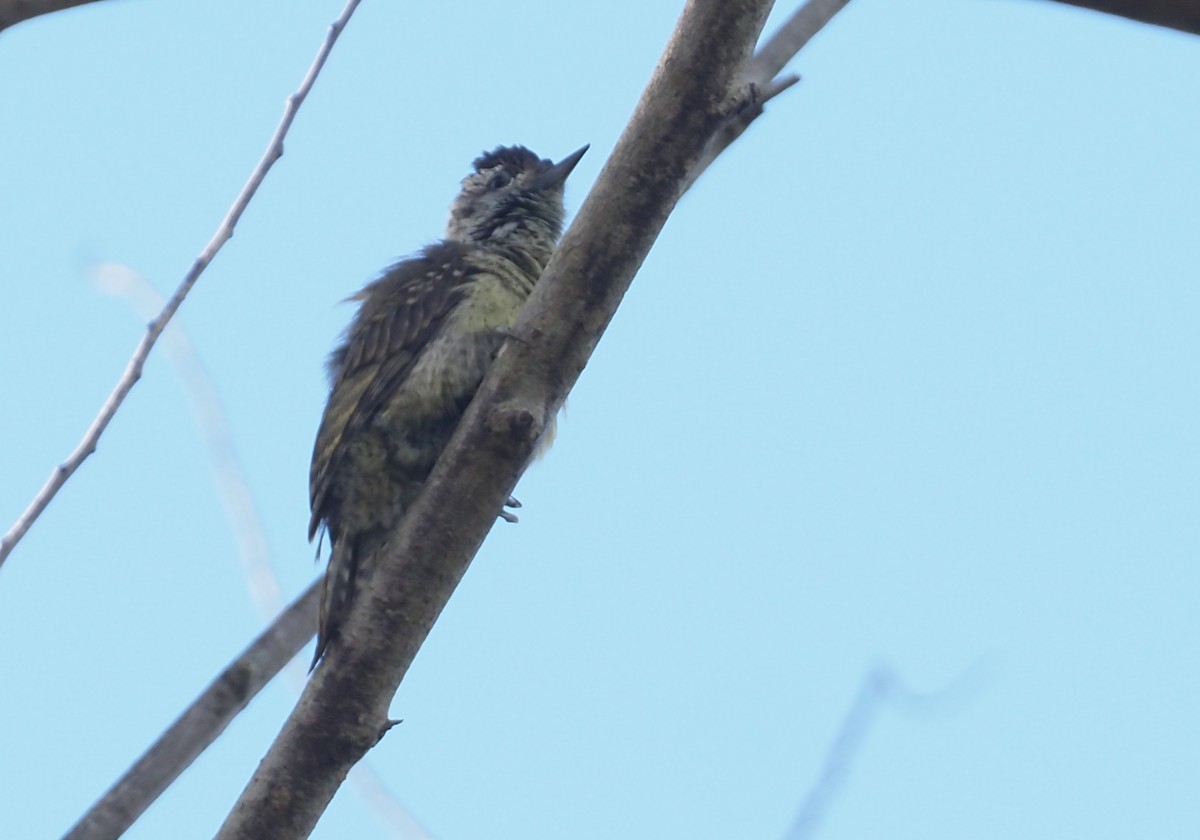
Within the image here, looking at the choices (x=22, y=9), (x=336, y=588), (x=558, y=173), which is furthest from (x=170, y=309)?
(x=558, y=173)

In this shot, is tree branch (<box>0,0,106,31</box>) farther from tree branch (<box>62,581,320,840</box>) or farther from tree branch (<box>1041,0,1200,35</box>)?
tree branch (<box>1041,0,1200,35</box>)

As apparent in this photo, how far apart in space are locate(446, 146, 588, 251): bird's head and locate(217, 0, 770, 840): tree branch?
7.20ft

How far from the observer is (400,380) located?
4.41 metres

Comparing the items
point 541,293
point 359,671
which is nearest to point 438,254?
point 541,293

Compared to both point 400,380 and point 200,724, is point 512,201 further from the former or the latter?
point 200,724

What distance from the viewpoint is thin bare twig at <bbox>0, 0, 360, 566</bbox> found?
2479mm

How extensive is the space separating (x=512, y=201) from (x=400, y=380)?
1.35 metres

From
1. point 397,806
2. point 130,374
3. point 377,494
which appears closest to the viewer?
point 130,374

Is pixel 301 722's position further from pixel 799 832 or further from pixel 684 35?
pixel 684 35

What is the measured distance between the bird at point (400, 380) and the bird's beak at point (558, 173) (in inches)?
13.0

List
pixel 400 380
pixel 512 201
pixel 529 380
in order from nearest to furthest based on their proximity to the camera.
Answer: pixel 529 380, pixel 400 380, pixel 512 201

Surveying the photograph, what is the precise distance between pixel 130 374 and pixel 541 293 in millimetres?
894

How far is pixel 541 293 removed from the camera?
3.08 m

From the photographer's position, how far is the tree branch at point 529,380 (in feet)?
9.57
